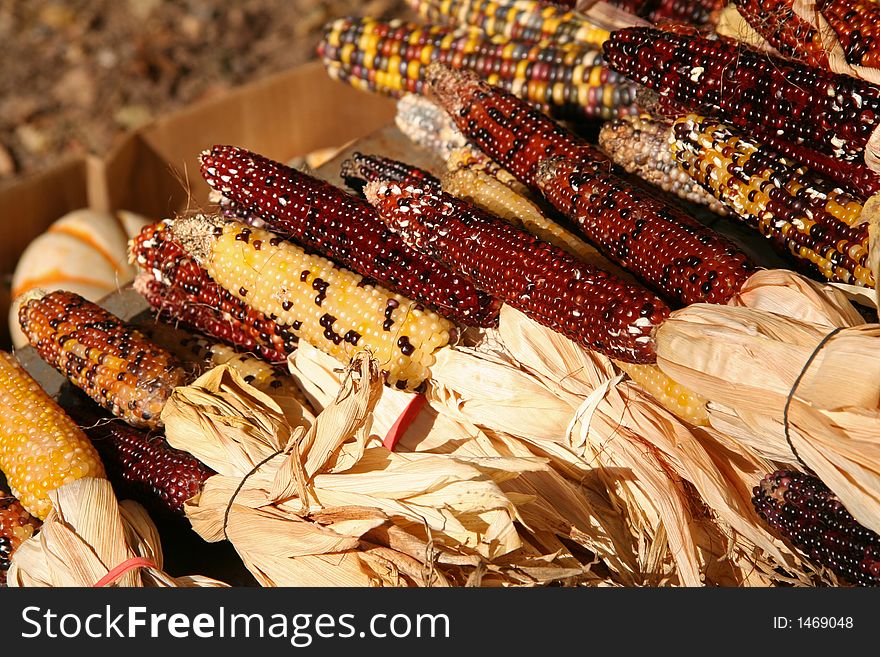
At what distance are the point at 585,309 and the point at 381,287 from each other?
2.34ft

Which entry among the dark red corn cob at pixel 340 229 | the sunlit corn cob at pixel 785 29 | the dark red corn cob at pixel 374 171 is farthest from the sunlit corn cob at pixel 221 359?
the sunlit corn cob at pixel 785 29

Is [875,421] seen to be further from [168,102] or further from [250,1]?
[250,1]

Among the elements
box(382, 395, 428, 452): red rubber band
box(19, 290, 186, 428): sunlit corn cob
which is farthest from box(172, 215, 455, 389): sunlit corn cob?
box(19, 290, 186, 428): sunlit corn cob

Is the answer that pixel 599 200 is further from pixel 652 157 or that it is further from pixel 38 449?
pixel 38 449

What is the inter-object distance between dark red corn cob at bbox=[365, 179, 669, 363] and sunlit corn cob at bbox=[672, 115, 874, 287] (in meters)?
0.58

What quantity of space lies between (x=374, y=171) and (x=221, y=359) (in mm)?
917

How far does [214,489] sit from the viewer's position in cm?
220

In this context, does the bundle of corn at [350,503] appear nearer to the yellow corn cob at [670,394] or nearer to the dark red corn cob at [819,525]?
the yellow corn cob at [670,394]

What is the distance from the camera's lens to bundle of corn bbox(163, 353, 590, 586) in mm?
1974

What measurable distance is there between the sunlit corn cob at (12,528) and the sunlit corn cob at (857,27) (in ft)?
8.89

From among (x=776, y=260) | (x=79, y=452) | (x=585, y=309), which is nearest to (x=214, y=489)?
(x=79, y=452)

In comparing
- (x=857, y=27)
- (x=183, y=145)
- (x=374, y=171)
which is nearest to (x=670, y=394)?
(x=857, y=27)

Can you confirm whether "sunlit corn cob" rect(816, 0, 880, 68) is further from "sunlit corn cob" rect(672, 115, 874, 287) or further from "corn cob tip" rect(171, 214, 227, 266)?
"corn cob tip" rect(171, 214, 227, 266)

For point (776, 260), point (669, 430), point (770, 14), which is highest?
point (770, 14)
